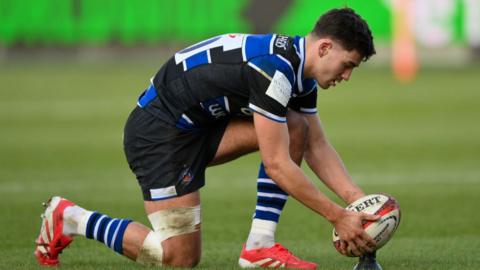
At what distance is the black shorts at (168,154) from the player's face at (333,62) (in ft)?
3.11

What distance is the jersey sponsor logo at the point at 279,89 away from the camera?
20.8 feet

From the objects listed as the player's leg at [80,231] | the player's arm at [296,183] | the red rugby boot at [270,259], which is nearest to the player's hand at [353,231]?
the player's arm at [296,183]

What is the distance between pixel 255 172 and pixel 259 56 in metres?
7.27

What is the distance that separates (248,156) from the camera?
15641 millimetres

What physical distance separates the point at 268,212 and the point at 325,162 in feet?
1.69

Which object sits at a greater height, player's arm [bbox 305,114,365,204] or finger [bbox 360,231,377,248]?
player's arm [bbox 305,114,365,204]

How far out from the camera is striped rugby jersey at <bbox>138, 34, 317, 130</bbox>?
6387mm

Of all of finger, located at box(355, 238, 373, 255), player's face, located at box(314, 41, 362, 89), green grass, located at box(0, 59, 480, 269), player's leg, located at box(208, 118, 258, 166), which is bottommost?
green grass, located at box(0, 59, 480, 269)

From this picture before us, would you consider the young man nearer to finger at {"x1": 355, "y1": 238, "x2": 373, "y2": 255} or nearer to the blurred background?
finger at {"x1": 355, "y1": 238, "x2": 373, "y2": 255}

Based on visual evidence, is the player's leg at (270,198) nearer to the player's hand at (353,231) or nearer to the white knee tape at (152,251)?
the white knee tape at (152,251)

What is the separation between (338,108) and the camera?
2122cm

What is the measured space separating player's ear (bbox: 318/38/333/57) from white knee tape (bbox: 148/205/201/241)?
4.38 feet

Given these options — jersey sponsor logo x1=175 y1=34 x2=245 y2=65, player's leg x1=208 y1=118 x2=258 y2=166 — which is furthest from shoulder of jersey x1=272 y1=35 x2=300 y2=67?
player's leg x1=208 y1=118 x2=258 y2=166

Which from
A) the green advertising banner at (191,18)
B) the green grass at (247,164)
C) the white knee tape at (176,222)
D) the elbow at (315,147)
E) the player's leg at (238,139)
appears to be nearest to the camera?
the white knee tape at (176,222)
